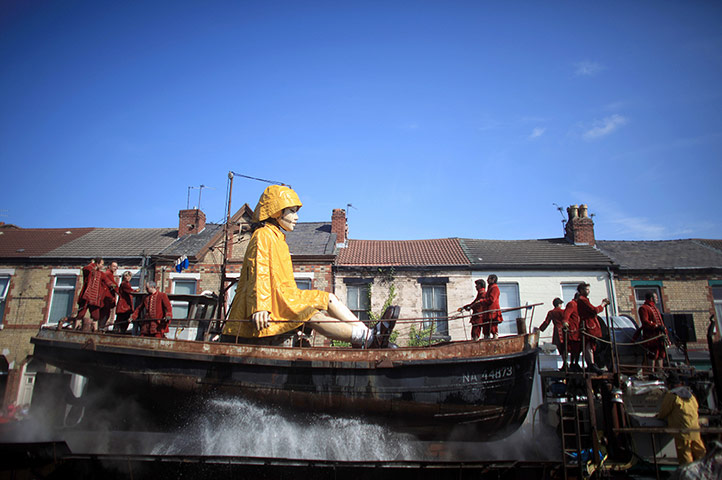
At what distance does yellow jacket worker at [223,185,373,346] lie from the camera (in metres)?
7.47

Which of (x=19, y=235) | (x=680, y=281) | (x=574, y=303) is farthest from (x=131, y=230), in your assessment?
(x=680, y=281)

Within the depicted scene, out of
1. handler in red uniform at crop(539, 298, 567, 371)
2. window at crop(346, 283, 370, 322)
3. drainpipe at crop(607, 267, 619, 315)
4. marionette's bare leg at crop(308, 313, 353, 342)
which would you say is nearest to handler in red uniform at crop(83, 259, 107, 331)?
marionette's bare leg at crop(308, 313, 353, 342)

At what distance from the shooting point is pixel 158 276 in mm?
17344

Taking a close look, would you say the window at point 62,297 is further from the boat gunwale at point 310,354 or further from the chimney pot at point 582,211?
the chimney pot at point 582,211

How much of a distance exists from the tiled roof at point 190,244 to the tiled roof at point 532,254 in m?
10.9

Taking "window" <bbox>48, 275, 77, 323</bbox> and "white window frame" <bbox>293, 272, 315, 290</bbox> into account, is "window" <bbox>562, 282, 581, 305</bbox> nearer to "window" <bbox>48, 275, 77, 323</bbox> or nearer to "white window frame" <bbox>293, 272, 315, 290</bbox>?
"white window frame" <bbox>293, 272, 315, 290</bbox>

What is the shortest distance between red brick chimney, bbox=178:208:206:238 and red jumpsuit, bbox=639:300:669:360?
17117mm

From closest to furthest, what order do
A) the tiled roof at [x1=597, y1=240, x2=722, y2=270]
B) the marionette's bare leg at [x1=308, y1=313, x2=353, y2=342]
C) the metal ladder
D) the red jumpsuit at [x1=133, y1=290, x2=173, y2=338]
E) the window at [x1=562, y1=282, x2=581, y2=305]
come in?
the metal ladder < the marionette's bare leg at [x1=308, y1=313, x2=353, y2=342] < the red jumpsuit at [x1=133, y1=290, x2=173, y2=338] < the window at [x1=562, y1=282, x2=581, y2=305] < the tiled roof at [x1=597, y1=240, x2=722, y2=270]

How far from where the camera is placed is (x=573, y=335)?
8.79m

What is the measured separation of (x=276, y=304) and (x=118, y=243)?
49.0ft

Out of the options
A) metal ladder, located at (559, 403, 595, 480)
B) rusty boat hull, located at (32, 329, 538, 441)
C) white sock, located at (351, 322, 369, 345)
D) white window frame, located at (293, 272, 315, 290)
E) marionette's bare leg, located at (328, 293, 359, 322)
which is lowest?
metal ladder, located at (559, 403, 595, 480)

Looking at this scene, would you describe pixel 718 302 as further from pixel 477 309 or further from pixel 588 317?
pixel 477 309

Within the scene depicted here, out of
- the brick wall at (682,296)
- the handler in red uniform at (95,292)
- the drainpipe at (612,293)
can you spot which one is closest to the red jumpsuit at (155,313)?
the handler in red uniform at (95,292)

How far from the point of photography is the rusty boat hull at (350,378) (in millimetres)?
7152
